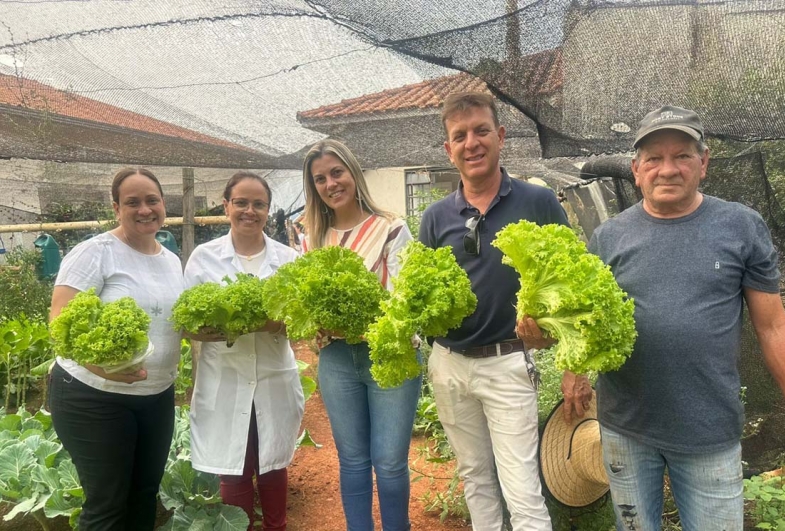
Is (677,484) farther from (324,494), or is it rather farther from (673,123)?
(324,494)

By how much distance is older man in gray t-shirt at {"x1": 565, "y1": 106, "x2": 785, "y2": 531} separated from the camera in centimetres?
240

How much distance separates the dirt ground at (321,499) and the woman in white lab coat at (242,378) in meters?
1.19

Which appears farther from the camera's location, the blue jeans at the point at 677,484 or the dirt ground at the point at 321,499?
the dirt ground at the point at 321,499

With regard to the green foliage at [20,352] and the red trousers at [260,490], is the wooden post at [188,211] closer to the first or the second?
the green foliage at [20,352]

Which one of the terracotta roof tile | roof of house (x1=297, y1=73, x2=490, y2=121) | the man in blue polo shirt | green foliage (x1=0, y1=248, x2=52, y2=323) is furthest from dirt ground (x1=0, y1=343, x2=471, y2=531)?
green foliage (x1=0, y1=248, x2=52, y2=323)

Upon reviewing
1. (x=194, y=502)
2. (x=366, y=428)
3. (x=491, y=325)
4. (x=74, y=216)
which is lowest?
(x=194, y=502)

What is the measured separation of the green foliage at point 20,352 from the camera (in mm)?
6758

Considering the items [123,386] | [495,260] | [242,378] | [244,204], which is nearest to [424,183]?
[244,204]

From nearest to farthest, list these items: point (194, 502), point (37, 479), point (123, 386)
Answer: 1. point (123, 386)
2. point (194, 502)
3. point (37, 479)

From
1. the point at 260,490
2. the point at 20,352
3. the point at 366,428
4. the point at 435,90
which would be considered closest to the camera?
the point at 366,428

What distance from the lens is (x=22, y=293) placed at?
315 inches

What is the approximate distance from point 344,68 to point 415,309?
2.99 metres

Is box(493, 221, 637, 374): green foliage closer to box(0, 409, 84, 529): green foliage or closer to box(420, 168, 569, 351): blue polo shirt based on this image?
box(420, 168, 569, 351): blue polo shirt

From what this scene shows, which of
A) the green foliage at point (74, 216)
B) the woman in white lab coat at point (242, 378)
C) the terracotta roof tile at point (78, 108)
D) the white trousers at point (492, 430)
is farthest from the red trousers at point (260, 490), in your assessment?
the green foliage at point (74, 216)
